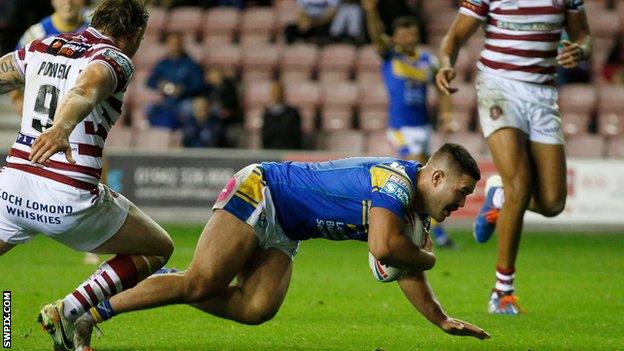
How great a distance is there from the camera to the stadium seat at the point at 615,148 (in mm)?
17484

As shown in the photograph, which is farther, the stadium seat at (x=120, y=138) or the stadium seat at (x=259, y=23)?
the stadium seat at (x=259, y=23)

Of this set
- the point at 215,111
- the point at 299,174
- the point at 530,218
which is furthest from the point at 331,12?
the point at 299,174

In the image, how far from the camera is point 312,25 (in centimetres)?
1944

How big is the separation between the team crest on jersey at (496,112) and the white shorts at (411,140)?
19.0 feet

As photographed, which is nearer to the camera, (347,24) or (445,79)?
(445,79)

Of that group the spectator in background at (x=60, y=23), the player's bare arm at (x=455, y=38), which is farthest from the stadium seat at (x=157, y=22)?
the player's bare arm at (x=455, y=38)

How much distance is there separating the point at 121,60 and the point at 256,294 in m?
1.49

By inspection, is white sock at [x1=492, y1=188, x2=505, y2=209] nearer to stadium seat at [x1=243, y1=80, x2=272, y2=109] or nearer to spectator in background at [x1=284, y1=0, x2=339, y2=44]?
stadium seat at [x1=243, y1=80, x2=272, y2=109]

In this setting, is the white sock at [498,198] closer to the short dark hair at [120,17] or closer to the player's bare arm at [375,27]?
the short dark hair at [120,17]

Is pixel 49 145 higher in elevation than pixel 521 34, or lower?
higher

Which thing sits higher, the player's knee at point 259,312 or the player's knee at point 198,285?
the player's knee at point 198,285

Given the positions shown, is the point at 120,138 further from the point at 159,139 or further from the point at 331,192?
the point at 331,192

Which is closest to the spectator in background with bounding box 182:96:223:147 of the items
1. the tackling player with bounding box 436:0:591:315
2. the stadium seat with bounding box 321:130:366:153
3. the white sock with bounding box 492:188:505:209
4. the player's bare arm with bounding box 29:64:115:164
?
the stadium seat with bounding box 321:130:366:153

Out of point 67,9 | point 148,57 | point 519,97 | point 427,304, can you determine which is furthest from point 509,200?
point 148,57
